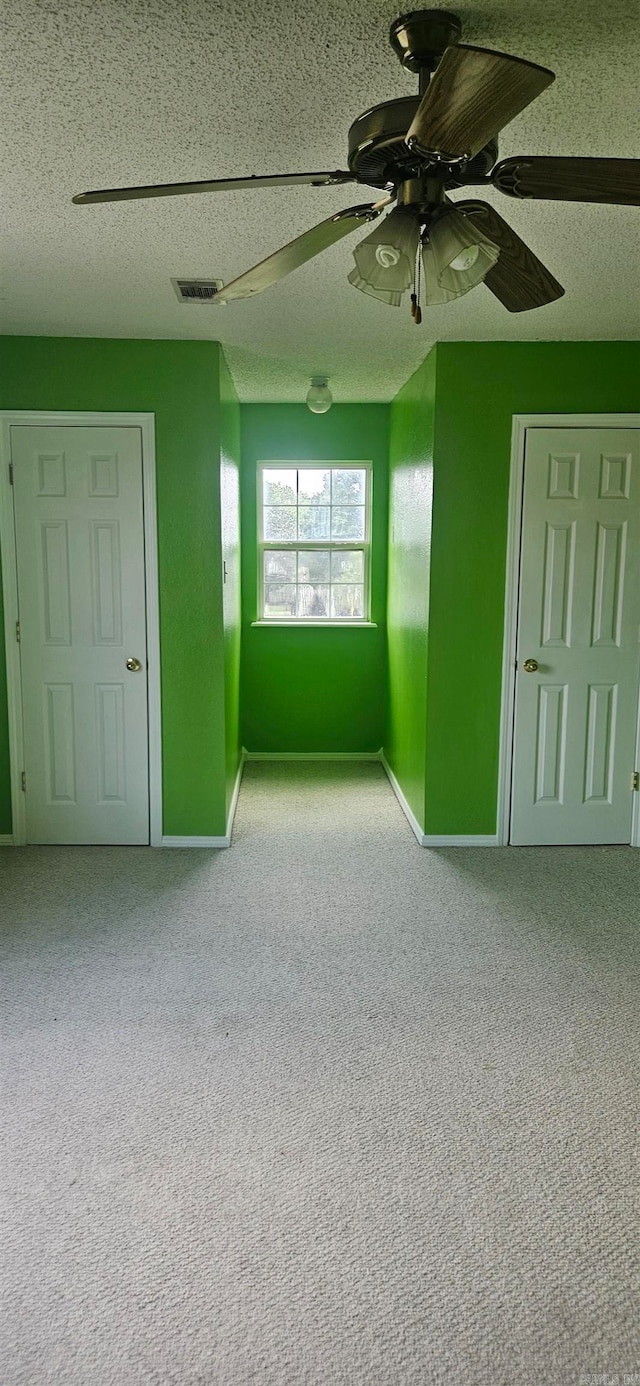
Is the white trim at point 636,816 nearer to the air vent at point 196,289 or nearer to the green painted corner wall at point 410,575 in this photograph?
the green painted corner wall at point 410,575

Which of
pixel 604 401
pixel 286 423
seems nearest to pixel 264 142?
pixel 604 401

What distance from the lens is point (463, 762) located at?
161 inches

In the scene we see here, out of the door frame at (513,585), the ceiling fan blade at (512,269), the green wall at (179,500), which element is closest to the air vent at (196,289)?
the green wall at (179,500)

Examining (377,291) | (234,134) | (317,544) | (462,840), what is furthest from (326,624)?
(377,291)

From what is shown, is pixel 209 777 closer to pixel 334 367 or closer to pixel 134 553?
pixel 134 553

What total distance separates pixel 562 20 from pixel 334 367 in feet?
9.36

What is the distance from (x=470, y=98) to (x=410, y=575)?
341 cm

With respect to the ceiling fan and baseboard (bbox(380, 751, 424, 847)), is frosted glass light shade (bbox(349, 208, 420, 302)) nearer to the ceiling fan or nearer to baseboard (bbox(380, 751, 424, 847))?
the ceiling fan

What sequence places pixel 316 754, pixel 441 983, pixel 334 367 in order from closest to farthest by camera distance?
pixel 441 983
pixel 334 367
pixel 316 754

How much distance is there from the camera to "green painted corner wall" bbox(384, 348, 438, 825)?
408 cm

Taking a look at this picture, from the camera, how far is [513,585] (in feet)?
13.0

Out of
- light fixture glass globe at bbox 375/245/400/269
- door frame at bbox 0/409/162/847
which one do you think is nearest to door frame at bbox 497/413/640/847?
door frame at bbox 0/409/162/847

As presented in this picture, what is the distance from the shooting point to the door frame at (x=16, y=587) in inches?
150

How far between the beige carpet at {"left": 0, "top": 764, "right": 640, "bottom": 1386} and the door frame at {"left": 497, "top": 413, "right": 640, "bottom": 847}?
1.85ft
